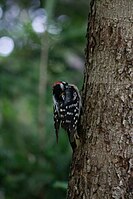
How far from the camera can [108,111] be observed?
235 centimetres

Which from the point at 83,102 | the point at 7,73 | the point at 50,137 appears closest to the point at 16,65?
the point at 7,73

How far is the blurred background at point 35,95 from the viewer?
3922 millimetres

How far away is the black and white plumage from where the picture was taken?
8.63 ft

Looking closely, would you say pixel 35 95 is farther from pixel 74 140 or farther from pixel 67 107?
pixel 74 140

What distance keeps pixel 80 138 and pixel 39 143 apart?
1.56 meters

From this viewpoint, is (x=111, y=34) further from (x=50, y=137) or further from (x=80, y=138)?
(x=50, y=137)

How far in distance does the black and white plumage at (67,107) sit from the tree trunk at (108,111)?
183 mm

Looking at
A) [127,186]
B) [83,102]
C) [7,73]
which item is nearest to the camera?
[127,186]

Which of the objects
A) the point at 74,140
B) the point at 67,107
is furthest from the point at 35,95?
the point at 74,140

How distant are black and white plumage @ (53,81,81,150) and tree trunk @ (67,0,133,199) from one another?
0.60 ft

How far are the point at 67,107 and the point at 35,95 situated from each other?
1.33m

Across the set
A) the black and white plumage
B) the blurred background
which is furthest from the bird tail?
the blurred background

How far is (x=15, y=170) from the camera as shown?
4.03m

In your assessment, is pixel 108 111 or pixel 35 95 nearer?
pixel 108 111
